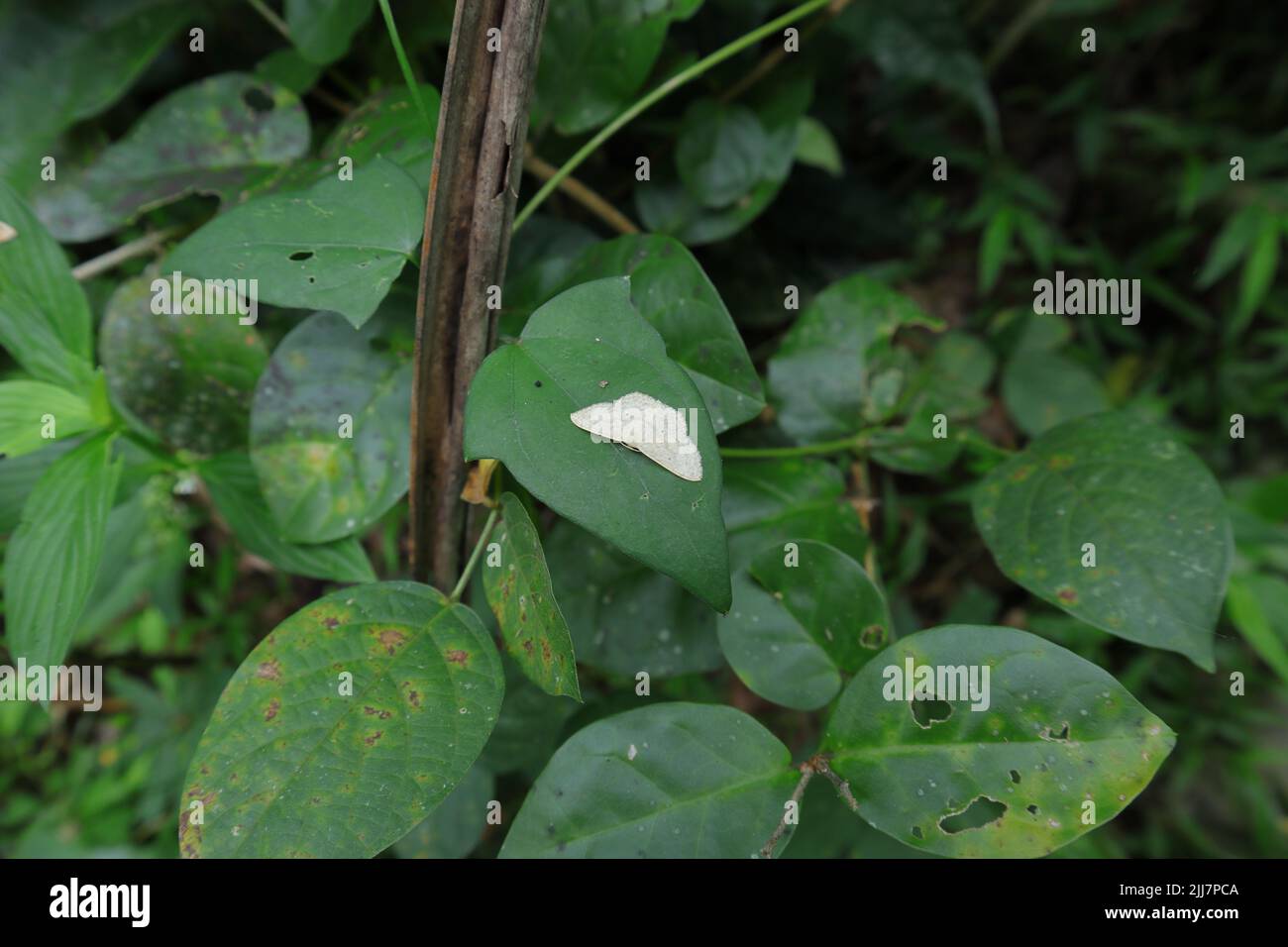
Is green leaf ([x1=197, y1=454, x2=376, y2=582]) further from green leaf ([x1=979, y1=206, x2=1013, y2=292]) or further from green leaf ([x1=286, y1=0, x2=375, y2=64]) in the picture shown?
green leaf ([x1=979, y1=206, x2=1013, y2=292])

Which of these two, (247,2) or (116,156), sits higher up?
(247,2)

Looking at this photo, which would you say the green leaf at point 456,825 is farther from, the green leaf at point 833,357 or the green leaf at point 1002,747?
the green leaf at point 833,357

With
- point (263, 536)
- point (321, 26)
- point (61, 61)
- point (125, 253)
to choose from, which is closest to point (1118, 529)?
point (263, 536)

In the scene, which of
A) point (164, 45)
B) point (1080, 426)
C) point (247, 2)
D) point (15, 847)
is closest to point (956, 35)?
point (1080, 426)

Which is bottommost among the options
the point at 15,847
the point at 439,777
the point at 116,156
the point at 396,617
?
the point at 15,847

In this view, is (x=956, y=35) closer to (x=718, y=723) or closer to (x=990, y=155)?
(x=990, y=155)

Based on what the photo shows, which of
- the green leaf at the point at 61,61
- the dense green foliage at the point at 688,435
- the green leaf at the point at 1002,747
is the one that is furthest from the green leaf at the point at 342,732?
the green leaf at the point at 61,61
